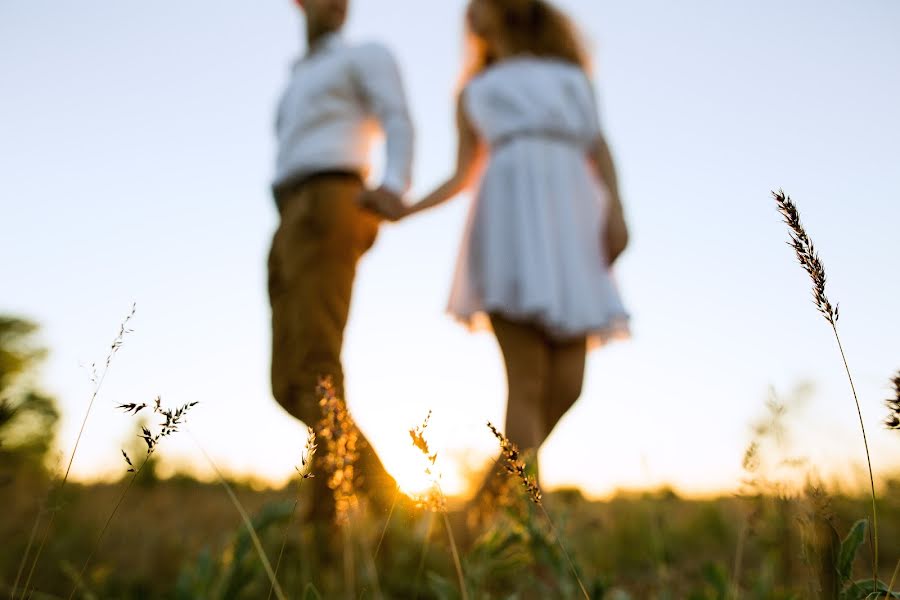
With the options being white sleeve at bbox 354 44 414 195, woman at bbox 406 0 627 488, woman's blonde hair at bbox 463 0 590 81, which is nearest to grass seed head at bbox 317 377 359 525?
woman at bbox 406 0 627 488

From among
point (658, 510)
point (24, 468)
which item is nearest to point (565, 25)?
point (658, 510)

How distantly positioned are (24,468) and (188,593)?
300 cm

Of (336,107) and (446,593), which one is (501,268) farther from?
(446,593)

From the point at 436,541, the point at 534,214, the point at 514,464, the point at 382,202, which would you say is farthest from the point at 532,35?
the point at 514,464

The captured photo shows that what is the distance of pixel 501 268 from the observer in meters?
2.48

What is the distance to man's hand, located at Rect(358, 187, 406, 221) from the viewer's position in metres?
2.31

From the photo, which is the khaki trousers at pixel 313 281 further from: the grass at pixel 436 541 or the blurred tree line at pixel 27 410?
the blurred tree line at pixel 27 410

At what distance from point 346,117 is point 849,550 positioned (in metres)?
2.10

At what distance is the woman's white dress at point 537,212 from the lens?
8.00 ft

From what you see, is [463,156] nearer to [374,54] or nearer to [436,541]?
[374,54]

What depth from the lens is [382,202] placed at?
2314 mm

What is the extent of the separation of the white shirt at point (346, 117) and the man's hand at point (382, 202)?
0.11 feet

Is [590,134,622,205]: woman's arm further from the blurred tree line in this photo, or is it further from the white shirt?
the blurred tree line

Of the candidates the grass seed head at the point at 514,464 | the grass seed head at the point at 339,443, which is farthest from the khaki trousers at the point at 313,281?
the grass seed head at the point at 514,464
